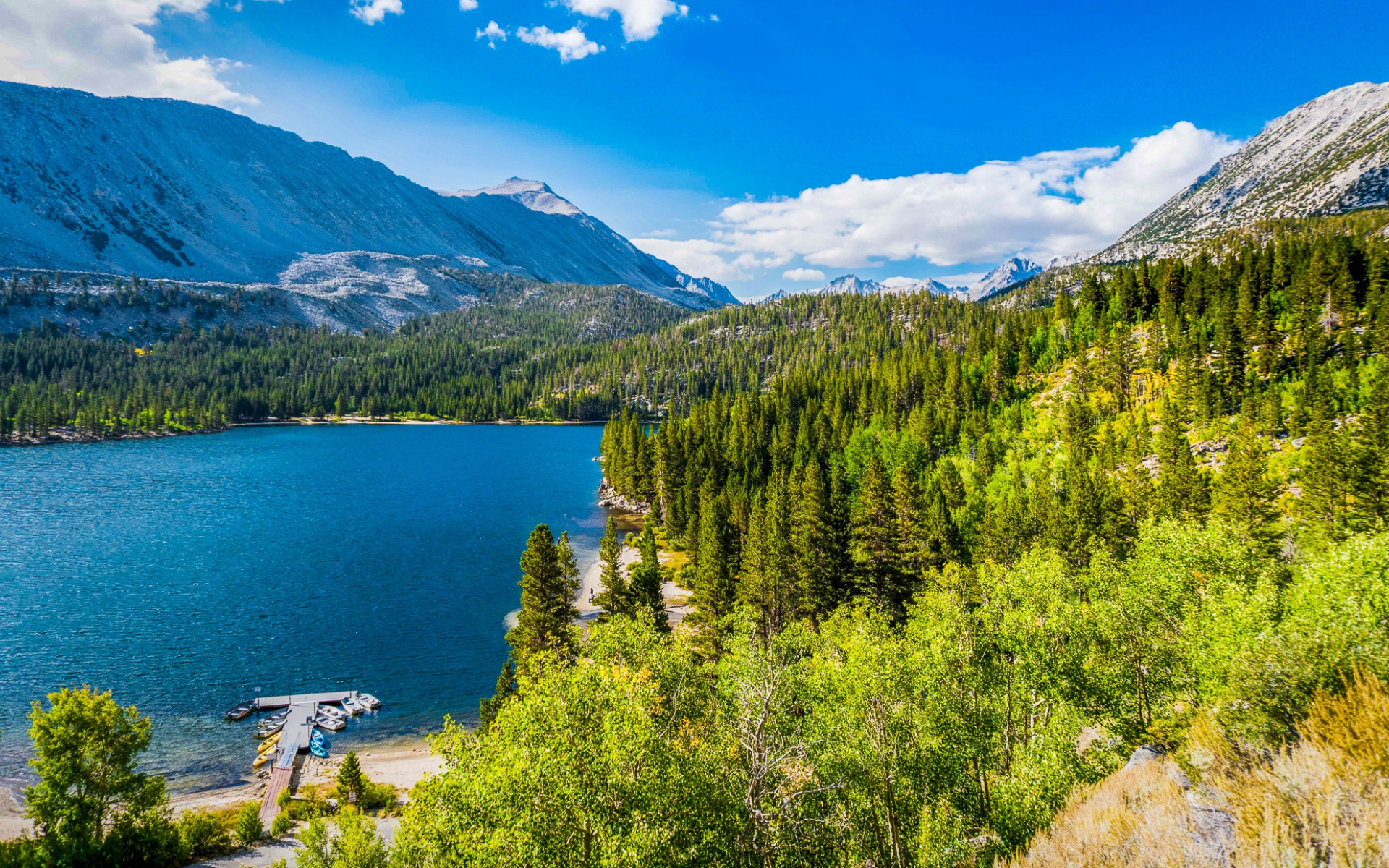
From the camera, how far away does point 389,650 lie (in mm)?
62062

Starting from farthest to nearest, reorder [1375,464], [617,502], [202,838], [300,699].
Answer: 1. [617,502]
2. [1375,464]
3. [300,699]
4. [202,838]

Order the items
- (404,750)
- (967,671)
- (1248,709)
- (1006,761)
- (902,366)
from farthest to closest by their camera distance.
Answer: (902,366), (404,750), (967,671), (1006,761), (1248,709)

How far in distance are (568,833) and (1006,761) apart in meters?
20.5

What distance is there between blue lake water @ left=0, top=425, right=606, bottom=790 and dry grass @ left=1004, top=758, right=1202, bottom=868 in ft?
160

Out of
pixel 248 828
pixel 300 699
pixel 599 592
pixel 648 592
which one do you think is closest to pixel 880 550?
pixel 648 592

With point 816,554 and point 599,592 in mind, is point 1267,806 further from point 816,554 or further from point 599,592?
point 599,592

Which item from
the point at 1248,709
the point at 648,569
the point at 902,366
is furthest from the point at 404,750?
the point at 902,366

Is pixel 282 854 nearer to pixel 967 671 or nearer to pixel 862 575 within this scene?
pixel 967 671

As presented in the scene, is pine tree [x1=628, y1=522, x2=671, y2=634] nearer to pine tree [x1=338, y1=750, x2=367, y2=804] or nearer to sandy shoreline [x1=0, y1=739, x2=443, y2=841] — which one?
sandy shoreline [x1=0, y1=739, x2=443, y2=841]

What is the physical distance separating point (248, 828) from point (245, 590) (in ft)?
166

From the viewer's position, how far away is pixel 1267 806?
1093 cm

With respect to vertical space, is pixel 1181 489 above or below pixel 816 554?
above

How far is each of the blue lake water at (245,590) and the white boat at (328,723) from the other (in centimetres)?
109

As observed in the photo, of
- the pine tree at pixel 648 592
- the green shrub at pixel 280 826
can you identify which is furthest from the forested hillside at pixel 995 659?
the green shrub at pixel 280 826
